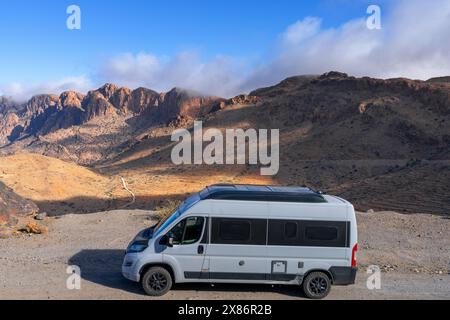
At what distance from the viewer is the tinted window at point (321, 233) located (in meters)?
8.77

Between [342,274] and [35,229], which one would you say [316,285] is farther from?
[35,229]

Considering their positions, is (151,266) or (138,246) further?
(138,246)

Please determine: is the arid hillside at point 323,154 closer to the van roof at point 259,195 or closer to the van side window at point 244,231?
the van roof at point 259,195

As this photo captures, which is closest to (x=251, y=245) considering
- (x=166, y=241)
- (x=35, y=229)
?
(x=166, y=241)

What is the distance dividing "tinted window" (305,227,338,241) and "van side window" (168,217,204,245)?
2.07m

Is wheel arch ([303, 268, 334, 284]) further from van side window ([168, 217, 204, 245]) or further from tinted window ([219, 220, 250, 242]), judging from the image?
van side window ([168, 217, 204, 245])

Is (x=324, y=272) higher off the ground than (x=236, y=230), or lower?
lower

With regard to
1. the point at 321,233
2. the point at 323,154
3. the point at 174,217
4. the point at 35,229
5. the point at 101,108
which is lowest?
the point at 35,229

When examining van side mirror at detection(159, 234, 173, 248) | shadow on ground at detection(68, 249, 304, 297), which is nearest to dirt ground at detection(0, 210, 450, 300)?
shadow on ground at detection(68, 249, 304, 297)

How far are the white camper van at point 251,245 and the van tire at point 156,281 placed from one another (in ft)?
0.06

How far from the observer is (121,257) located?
11.6 meters

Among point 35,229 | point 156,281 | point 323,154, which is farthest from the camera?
point 323,154

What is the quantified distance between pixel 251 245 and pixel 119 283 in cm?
286

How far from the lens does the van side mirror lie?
8.56 metres
